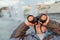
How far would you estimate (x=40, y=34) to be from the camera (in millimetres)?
1451

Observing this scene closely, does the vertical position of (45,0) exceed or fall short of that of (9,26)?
it exceeds it

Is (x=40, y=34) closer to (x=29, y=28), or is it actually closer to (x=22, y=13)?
(x=29, y=28)

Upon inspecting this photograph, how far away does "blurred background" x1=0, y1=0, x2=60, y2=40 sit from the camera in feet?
5.41

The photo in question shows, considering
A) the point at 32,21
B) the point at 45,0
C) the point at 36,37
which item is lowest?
the point at 36,37

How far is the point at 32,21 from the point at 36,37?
0.39 feet

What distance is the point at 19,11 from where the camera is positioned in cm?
169

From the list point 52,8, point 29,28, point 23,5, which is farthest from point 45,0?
point 29,28

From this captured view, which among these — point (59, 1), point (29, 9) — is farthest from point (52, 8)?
point (29, 9)

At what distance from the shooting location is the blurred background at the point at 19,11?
64.9 inches

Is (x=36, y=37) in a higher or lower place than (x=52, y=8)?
lower

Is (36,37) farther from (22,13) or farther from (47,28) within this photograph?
(22,13)

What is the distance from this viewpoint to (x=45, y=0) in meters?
1.65

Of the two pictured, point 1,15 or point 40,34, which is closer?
point 40,34

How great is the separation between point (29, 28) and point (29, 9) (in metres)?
0.23
